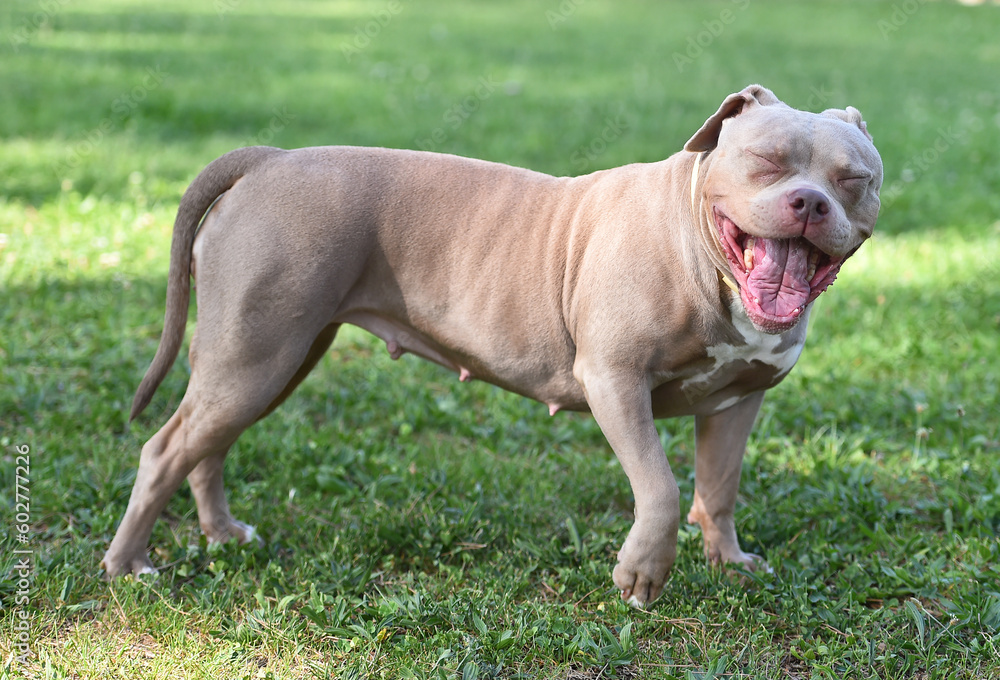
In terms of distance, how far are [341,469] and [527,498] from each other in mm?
795

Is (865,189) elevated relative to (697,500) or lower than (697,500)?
elevated

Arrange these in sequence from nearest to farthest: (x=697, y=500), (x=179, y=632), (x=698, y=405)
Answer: (x=179, y=632), (x=698, y=405), (x=697, y=500)

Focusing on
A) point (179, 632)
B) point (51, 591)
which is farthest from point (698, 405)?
point (51, 591)

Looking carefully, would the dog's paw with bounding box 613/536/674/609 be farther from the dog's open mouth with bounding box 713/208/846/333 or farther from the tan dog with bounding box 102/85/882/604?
the dog's open mouth with bounding box 713/208/846/333

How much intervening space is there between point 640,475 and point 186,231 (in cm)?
174

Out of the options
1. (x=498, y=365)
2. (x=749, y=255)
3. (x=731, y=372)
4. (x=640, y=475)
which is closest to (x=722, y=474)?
(x=731, y=372)

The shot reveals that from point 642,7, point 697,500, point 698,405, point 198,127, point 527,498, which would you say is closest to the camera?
point 698,405

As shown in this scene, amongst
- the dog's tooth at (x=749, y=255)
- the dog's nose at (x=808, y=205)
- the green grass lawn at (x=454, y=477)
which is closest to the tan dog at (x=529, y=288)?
the dog's tooth at (x=749, y=255)

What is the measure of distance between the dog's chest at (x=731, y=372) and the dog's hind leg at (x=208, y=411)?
121 centimetres

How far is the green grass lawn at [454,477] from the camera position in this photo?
3.01 meters

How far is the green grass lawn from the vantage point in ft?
9.87

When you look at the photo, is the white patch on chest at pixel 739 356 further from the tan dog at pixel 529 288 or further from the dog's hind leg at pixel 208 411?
the dog's hind leg at pixel 208 411

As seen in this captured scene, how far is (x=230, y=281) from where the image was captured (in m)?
3.18

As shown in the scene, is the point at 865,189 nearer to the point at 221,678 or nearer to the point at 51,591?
the point at 221,678
